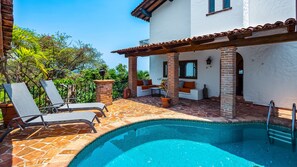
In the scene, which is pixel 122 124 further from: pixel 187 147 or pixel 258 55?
pixel 258 55

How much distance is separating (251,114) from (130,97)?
824 cm

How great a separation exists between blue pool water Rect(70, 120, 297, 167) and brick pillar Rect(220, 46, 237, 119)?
851mm

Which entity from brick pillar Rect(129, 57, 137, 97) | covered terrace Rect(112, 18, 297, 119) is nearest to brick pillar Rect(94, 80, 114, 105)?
brick pillar Rect(129, 57, 137, 97)

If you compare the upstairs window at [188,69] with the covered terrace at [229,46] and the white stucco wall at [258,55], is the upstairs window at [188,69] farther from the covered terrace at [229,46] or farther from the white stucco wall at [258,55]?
the covered terrace at [229,46]

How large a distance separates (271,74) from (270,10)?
347 centimetres

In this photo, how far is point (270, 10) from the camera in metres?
9.20

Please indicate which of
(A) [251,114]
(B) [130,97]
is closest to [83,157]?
(A) [251,114]

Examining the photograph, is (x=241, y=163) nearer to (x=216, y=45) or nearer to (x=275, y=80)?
(x=216, y=45)

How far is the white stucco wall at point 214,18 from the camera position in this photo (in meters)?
9.43

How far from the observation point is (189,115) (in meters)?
8.30

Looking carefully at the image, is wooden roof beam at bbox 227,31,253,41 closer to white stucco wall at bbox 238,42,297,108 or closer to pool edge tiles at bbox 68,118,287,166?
white stucco wall at bbox 238,42,297,108

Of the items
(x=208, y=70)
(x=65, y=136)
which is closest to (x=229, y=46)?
(x=208, y=70)

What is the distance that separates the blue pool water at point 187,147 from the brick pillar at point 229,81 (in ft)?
2.79

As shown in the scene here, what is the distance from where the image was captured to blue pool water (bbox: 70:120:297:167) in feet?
15.2
